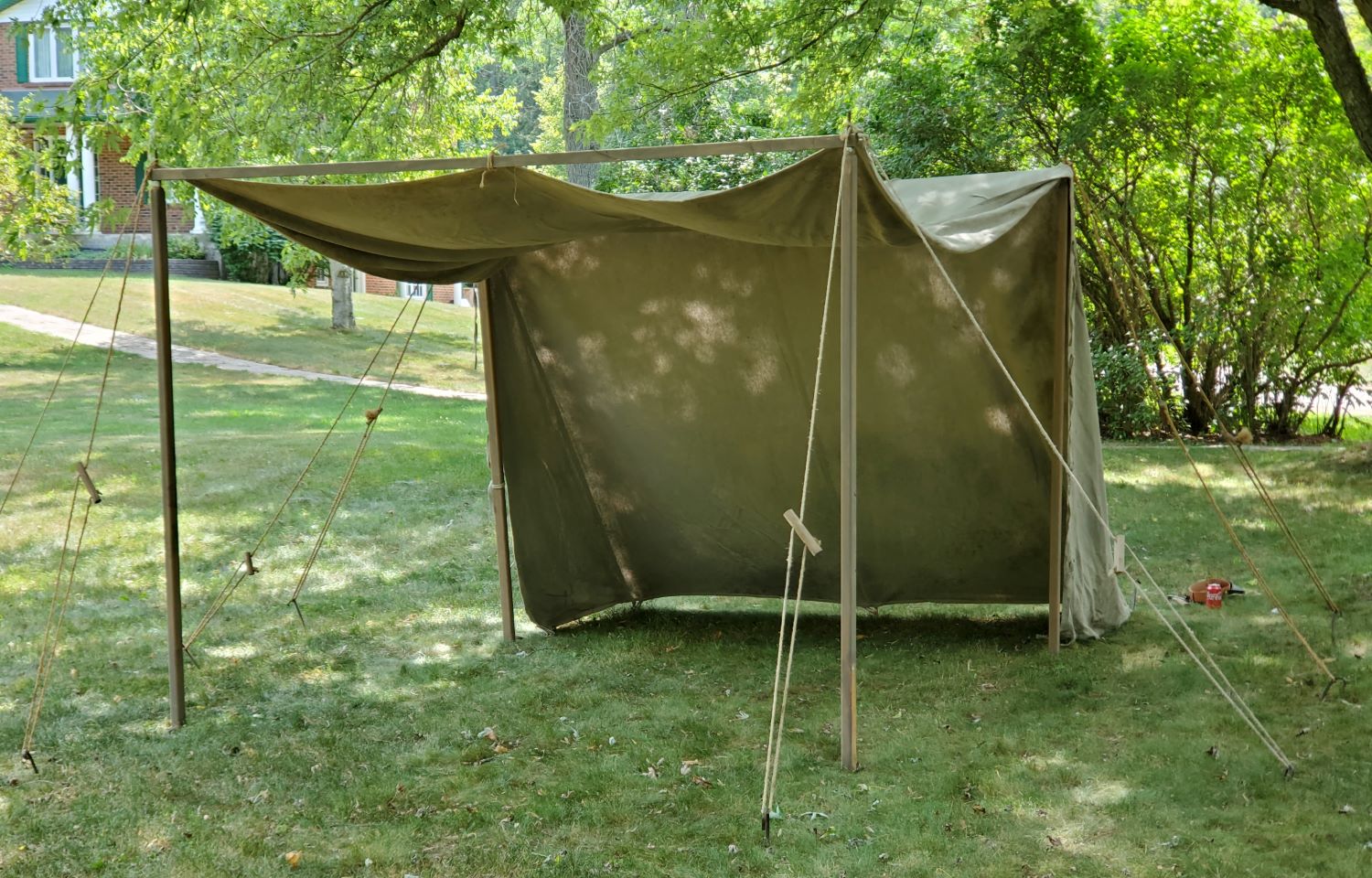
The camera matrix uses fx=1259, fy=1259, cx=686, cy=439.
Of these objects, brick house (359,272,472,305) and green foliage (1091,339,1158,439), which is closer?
green foliage (1091,339,1158,439)

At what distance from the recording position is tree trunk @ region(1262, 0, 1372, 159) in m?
6.77

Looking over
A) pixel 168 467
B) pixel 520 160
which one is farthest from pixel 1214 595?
pixel 168 467

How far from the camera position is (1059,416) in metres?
5.70

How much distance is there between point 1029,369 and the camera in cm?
581

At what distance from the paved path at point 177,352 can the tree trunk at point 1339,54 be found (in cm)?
1158

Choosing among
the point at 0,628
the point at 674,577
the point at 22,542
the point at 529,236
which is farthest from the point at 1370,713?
the point at 22,542

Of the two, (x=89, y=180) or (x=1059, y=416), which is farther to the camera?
(x=89, y=180)

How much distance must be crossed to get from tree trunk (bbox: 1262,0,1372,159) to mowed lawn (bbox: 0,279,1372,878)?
8.37 feet

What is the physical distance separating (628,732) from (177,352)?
15066 mm

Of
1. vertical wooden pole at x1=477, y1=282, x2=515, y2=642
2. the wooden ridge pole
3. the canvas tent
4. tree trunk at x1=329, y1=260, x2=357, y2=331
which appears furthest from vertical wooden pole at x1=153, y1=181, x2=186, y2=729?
tree trunk at x1=329, y1=260, x2=357, y2=331

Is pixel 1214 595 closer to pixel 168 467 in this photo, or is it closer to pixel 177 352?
pixel 168 467

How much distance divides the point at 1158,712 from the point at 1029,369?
1.67 metres

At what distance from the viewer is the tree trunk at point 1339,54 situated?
22.2ft

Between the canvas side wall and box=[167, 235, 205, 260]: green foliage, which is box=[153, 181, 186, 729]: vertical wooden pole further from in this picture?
box=[167, 235, 205, 260]: green foliage
